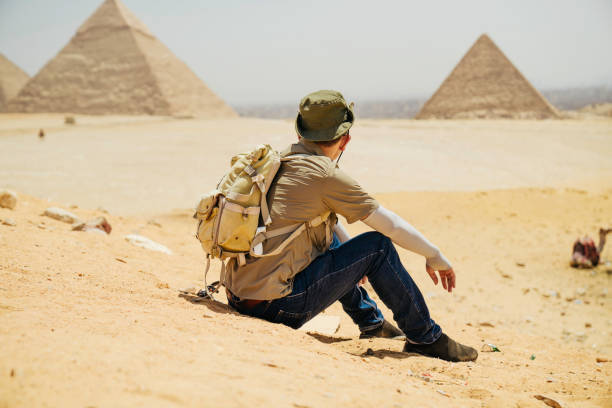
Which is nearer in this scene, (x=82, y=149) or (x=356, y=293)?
(x=356, y=293)

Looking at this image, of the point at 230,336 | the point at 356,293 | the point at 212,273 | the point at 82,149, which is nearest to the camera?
the point at 230,336

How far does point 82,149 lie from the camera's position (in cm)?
1928

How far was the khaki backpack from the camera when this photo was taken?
2447mm

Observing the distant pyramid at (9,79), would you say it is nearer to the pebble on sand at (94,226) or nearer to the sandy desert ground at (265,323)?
the sandy desert ground at (265,323)

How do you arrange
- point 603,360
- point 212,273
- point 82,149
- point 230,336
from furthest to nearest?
point 82,149 < point 212,273 < point 603,360 < point 230,336

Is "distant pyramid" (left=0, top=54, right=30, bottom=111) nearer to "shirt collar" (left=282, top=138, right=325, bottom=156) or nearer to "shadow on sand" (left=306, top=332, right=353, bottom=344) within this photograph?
"shadow on sand" (left=306, top=332, right=353, bottom=344)

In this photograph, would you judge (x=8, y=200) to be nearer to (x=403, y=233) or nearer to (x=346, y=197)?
(x=346, y=197)

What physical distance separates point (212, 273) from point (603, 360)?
3367 millimetres

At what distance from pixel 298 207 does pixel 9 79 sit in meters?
88.2

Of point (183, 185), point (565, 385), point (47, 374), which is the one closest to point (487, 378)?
→ point (565, 385)

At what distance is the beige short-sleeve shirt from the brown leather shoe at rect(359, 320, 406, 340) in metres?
0.79

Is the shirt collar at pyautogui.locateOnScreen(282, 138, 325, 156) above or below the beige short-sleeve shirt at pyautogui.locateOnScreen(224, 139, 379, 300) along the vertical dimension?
above

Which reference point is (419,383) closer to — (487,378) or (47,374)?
(487,378)

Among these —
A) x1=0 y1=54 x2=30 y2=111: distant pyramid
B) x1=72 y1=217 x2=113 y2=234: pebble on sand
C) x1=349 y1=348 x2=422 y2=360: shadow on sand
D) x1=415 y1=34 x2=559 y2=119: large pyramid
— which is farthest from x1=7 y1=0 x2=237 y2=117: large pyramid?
x1=349 y1=348 x2=422 y2=360: shadow on sand
